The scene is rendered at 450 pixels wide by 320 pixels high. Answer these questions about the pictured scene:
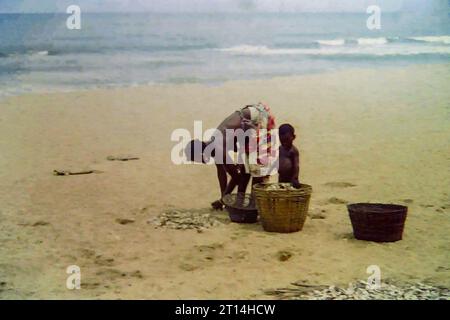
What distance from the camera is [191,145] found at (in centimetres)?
691

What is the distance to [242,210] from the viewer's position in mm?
6543

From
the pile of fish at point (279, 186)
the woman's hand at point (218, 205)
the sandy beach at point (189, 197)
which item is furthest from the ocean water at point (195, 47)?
the pile of fish at point (279, 186)

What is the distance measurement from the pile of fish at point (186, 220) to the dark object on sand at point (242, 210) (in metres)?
0.17

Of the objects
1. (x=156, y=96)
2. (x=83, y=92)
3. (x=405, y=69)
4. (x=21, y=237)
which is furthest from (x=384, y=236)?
(x=405, y=69)

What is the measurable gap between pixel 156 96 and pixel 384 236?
38.9ft

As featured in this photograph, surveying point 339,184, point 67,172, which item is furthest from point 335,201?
point 67,172

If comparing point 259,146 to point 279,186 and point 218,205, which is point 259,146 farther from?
point 218,205

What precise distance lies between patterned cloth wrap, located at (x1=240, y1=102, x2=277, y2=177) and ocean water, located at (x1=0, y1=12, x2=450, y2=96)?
12.6 meters

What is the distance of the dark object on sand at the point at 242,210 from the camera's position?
655cm

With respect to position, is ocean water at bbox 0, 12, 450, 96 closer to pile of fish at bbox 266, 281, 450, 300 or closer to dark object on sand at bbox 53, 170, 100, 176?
dark object on sand at bbox 53, 170, 100, 176

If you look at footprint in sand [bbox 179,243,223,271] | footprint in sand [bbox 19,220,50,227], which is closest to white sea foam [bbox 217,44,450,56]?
footprint in sand [bbox 19,220,50,227]

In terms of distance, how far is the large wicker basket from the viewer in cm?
607

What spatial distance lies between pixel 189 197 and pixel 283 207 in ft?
6.48

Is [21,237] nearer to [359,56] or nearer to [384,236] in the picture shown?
[384,236]
